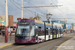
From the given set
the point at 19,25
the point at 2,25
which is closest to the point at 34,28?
the point at 19,25

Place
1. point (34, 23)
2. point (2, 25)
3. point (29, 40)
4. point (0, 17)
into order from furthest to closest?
point (0, 17) → point (2, 25) → point (34, 23) → point (29, 40)

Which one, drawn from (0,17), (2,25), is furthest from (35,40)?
(0,17)

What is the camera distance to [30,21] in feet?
63.4

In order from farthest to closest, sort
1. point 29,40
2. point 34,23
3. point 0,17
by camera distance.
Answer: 1. point 0,17
2. point 34,23
3. point 29,40

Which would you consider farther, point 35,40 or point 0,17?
point 0,17

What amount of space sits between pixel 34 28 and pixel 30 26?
0.61 meters

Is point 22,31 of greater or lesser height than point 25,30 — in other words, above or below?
below

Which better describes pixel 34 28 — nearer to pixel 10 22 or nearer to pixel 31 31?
pixel 31 31

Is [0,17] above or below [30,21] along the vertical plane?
above

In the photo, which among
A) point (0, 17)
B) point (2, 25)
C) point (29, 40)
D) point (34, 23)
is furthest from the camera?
point (0, 17)

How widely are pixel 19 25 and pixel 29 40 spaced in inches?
90.0

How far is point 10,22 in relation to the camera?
70.0 m

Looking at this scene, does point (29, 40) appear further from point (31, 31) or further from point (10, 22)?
point (10, 22)

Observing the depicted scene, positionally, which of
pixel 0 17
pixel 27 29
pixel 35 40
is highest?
pixel 0 17
